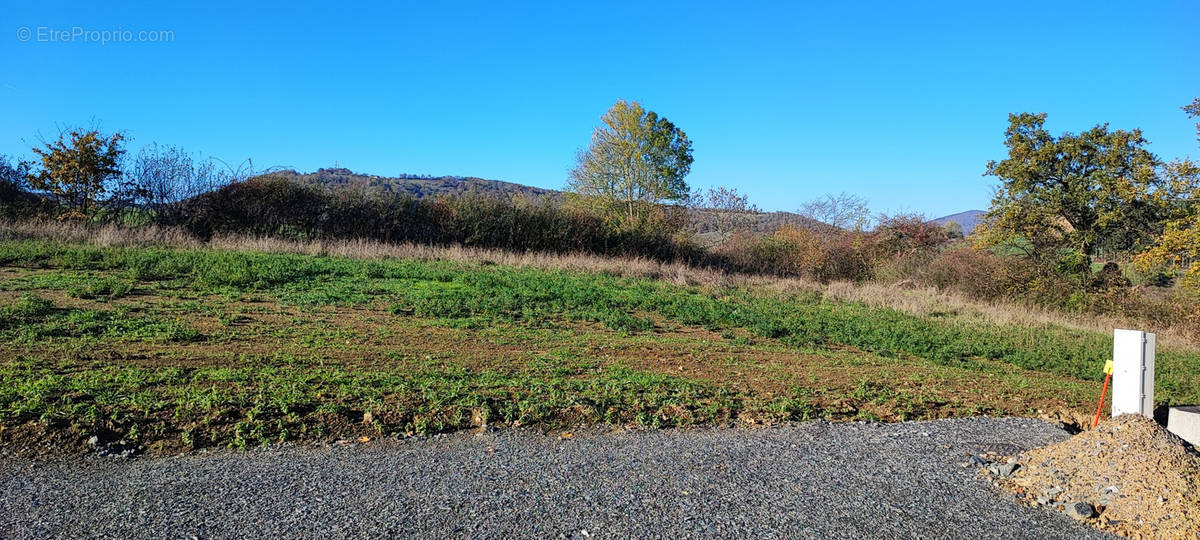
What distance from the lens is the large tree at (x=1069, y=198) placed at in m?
23.9

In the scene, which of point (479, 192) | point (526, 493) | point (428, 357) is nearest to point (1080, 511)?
point (526, 493)

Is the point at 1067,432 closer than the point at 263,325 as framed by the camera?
Yes

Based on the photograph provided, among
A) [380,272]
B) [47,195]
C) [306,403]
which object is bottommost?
[306,403]

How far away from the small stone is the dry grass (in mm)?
14005

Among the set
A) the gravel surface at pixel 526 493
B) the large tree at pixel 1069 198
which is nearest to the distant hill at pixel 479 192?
the large tree at pixel 1069 198

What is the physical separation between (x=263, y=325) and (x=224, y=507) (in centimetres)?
561

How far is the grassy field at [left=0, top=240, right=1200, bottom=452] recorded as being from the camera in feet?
18.1

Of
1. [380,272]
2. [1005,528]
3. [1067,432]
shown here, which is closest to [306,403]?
[1005,528]

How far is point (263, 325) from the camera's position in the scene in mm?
8938

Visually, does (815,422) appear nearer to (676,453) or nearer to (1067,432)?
(676,453)

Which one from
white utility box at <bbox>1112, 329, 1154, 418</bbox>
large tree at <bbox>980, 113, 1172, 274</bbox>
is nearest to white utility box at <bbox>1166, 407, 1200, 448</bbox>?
white utility box at <bbox>1112, 329, 1154, 418</bbox>

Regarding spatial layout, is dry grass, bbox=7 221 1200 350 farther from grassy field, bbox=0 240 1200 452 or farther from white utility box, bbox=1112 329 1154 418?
white utility box, bbox=1112 329 1154 418

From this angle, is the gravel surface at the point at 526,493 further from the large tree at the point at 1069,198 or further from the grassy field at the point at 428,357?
the large tree at the point at 1069,198

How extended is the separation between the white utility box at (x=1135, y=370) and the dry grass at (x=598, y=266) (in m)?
12.2
